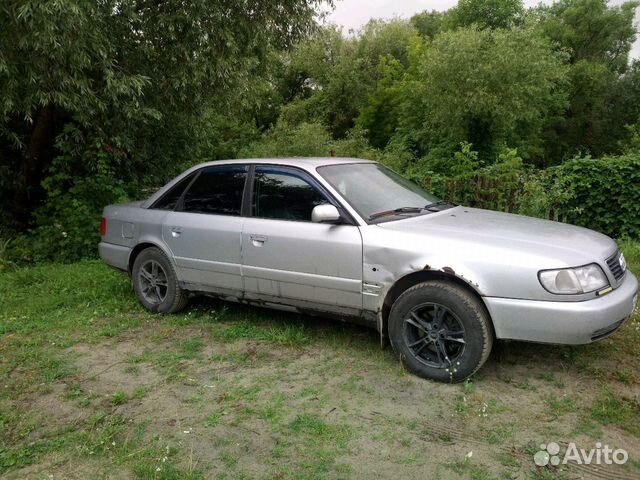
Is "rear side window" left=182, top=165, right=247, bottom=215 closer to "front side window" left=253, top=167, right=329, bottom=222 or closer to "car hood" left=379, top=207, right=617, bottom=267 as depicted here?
"front side window" left=253, top=167, right=329, bottom=222

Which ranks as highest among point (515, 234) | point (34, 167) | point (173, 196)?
point (34, 167)

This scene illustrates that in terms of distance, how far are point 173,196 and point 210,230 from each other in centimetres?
79

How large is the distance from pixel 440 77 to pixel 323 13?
1837 centimetres

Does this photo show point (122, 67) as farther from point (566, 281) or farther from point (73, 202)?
point (566, 281)

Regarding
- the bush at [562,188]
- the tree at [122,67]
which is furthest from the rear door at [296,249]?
the bush at [562,188]

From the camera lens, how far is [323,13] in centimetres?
997

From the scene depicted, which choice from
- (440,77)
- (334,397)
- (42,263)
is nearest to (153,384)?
(334,397)

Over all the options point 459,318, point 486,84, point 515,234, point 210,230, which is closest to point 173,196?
point 210,230

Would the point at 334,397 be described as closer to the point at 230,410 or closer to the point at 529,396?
the point at 230,410

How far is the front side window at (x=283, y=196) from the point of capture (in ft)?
14.4

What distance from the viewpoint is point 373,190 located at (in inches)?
179

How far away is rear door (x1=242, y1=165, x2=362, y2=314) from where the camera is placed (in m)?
4.06

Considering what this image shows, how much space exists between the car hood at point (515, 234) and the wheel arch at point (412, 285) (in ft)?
0.82

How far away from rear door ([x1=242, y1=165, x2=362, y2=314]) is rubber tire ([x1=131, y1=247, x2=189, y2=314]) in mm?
910
